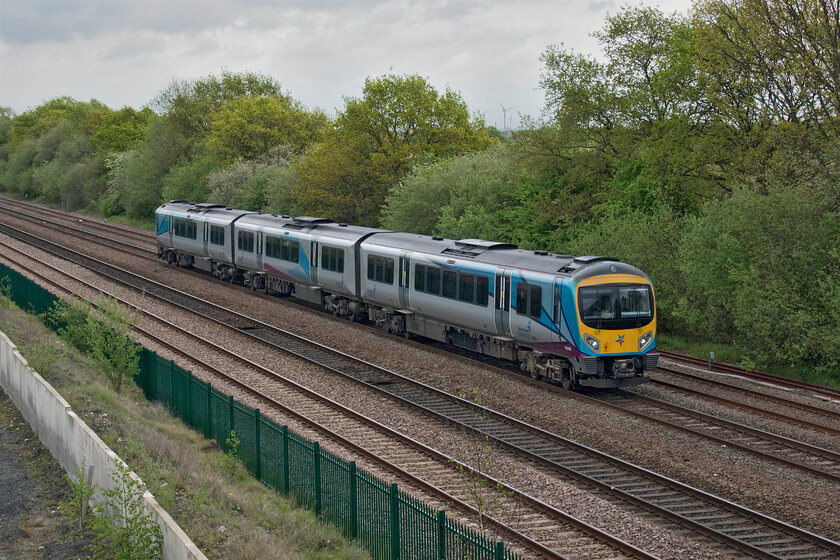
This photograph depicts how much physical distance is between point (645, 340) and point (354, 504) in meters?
10.5

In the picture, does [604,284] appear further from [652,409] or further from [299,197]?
[299,197]

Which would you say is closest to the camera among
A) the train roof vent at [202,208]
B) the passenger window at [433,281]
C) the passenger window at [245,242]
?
the passenger window at [433,281]

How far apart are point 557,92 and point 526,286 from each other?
15.7 metres

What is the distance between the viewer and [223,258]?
125 ft

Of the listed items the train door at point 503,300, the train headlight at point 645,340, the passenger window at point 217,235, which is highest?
the passenger window at point 217,235

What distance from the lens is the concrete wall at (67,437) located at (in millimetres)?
9672

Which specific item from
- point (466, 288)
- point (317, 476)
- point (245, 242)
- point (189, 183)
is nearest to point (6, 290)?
point (245, 242)

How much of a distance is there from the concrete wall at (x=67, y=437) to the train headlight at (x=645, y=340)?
40.5ft

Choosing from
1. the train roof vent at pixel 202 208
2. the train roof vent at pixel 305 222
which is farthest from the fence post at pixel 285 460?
the train roof vent at pixel 202 208

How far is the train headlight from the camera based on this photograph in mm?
19766

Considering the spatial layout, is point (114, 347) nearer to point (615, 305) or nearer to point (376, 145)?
point (615, 305)

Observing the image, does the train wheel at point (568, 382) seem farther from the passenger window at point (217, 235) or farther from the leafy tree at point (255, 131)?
the leafy tree at point (255, 131)

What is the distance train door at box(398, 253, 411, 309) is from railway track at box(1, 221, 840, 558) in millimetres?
6235

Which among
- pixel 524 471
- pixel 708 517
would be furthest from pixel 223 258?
pixel 708 517
